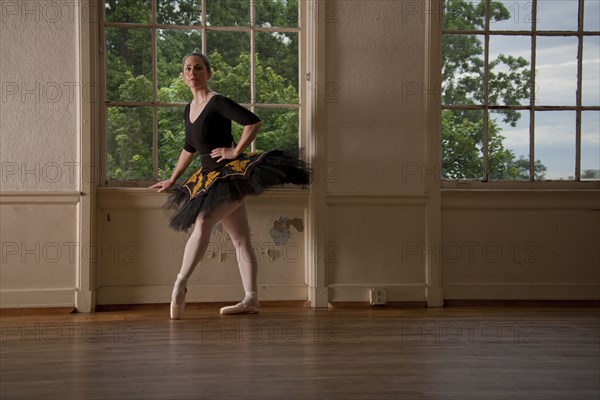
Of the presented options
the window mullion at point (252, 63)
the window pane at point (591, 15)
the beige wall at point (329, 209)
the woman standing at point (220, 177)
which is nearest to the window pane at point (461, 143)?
the beige wall at point (329, 209)

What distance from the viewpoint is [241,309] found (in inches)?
148

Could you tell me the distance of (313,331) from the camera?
3273mm

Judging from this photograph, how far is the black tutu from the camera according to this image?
Result: 11.7 ft

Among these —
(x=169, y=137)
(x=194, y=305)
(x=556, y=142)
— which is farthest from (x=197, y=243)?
(x=556, y=142)

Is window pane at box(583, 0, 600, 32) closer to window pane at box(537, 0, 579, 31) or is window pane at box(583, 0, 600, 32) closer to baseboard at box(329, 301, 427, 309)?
window pane at box(537, 0, 579, 31)

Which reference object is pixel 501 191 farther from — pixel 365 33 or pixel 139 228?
pixel 139 228

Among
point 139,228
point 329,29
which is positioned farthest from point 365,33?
point 139,228

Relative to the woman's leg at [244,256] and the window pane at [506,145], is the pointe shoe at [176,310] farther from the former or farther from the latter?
the window pane at [506,145]

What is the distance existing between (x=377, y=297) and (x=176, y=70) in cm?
184

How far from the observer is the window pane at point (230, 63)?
410cm

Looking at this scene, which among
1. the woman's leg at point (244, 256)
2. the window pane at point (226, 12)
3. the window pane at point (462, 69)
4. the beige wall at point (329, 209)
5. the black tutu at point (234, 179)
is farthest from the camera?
the window pane at point (462, 69)

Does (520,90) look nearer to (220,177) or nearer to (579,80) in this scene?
(579,80)

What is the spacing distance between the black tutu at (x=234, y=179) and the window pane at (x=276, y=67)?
595 mm

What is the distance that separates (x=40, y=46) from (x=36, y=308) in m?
1.51
